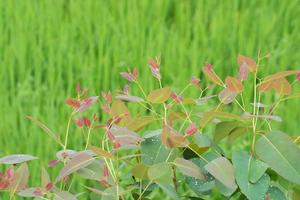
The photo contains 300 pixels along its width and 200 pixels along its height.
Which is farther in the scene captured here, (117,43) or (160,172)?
(117,43)

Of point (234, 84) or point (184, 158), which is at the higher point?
point (234, 84)

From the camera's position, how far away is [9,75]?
2.93 metres

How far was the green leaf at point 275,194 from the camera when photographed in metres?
1.19

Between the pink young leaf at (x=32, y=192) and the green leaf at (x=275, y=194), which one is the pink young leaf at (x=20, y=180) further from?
the green leaf at (x=275, y=194)

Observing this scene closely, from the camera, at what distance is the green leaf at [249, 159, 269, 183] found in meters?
1.14

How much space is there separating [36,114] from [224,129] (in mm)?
1447

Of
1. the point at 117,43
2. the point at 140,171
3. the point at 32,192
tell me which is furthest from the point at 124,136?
the point at 117,43

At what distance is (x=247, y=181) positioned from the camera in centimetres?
114

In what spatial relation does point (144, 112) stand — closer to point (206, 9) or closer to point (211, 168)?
point (206, 9)

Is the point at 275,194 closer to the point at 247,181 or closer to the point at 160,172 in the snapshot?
the point at 247,181

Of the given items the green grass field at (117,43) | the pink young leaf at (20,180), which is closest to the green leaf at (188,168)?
the pink young leaf at (20,180)

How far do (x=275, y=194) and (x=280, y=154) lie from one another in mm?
76

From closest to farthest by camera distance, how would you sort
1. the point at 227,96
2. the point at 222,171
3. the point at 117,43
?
the point at 222,171 < the point at 227,96 < the point at 117,43

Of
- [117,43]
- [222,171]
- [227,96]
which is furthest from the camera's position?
[117,43]
